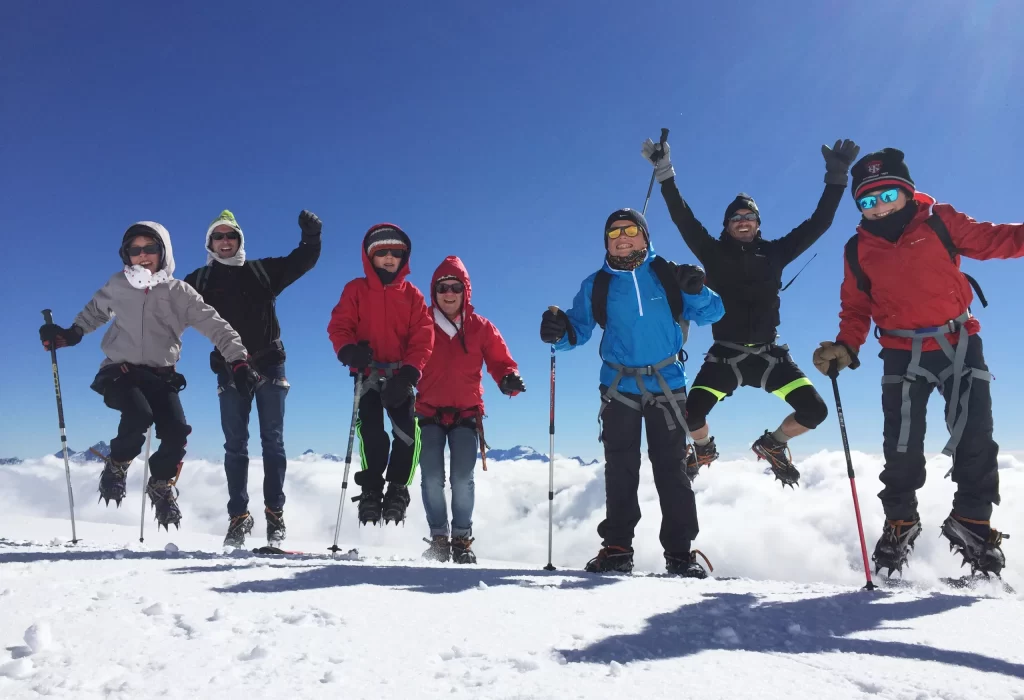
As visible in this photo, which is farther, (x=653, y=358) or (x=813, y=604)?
(x=653, y=358)

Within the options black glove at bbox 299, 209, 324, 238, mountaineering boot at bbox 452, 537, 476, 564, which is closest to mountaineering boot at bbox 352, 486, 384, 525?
mountaineering boot at bbox 452, 537, 476, 564

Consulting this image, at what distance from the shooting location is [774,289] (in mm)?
6188

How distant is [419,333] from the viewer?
630cm

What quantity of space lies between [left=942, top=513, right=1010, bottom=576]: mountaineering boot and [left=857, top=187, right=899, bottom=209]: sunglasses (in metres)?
2.95

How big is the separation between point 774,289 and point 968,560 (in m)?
2.96

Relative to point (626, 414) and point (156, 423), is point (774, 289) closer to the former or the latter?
point (626, 414)

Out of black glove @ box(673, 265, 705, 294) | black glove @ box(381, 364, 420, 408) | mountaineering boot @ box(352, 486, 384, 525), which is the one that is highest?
black glove @ box(673, 265, 705, 294)

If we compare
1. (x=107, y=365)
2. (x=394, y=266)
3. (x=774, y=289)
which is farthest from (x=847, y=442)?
(x=107, y=365)

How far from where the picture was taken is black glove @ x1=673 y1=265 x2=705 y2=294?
529 centimetres

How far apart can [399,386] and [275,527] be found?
2.07 meters

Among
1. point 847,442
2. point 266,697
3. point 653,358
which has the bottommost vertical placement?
point 266,697

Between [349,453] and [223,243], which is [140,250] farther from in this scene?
[349,453]

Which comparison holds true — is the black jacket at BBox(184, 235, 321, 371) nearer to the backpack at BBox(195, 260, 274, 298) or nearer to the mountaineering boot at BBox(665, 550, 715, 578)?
the backpack at BBox(195, 260, 274, 298)

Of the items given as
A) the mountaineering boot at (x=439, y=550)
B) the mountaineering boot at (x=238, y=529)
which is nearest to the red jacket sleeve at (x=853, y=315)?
the mountaineering boot at (x=439, y=550)
